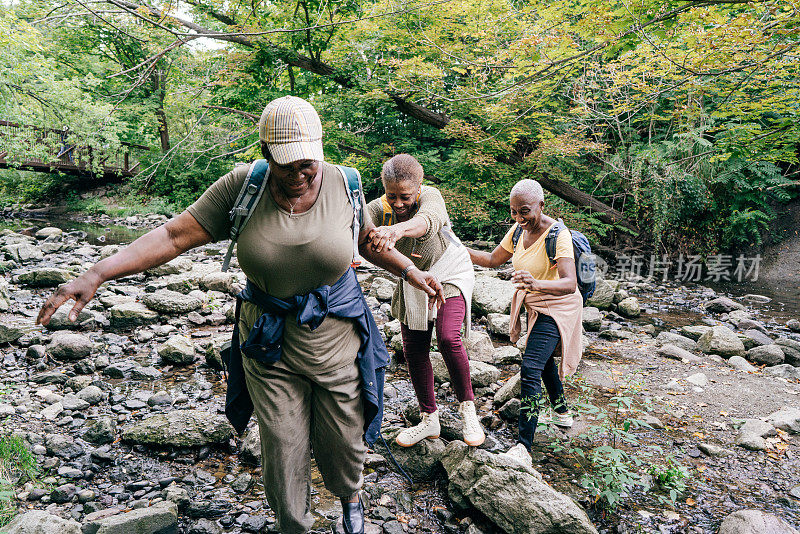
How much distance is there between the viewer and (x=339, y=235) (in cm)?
229

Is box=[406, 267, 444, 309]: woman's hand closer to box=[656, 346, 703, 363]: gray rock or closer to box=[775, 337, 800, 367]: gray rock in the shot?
box=[656, 346, 703, 363]: gray rock

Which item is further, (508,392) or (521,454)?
(508,392)

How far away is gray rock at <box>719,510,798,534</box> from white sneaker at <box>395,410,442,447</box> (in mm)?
1830

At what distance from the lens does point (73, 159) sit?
84.8ft

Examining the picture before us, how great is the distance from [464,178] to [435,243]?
38.0 ft

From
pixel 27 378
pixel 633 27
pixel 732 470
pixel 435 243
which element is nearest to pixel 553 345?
pixel 435 243

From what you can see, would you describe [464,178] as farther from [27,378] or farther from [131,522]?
[131,522]

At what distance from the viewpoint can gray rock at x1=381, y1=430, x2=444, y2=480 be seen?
3473 millimetres

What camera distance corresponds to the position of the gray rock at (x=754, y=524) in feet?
8.72

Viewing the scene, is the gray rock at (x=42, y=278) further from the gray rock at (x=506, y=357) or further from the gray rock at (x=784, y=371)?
the gray rock at (x=784, y=371)

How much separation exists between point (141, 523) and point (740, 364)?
22.4 feet

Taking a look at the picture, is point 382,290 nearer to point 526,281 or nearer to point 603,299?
point 603,299

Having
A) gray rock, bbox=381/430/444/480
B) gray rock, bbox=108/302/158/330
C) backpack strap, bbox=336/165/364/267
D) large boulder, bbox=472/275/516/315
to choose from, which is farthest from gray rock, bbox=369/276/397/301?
backpack strap, bbox=336/165/364/267

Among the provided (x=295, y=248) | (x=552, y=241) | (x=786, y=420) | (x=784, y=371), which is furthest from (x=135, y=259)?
(x=784, y=371)
